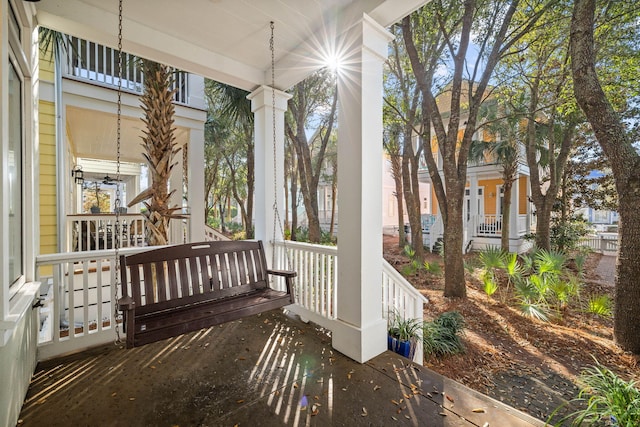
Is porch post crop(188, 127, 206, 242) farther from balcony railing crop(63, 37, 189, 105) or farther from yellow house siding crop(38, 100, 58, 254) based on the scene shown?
yellow house siding crop(38, 100, 58, 254)

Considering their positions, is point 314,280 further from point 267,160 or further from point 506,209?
point 506,209

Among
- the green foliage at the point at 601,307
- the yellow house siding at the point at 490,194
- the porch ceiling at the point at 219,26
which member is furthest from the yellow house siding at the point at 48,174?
the yellow house siding at the point at 490,194

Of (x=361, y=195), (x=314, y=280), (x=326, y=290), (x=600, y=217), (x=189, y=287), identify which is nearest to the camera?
(x=361, y=195)

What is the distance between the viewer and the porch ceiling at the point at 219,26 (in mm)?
2545

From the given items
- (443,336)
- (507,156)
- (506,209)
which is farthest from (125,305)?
(507,156)

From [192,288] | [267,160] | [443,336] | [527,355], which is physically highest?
[267,160]

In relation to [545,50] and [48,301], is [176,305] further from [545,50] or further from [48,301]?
[545,50]

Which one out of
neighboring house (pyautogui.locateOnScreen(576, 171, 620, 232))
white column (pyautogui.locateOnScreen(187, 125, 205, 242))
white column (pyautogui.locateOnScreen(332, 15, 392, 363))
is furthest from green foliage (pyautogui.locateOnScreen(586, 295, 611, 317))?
white column (pyautogui.locateOnScreen(187, 125, 205, 242))

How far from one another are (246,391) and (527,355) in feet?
12.6

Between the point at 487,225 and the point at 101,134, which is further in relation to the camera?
the point at 487,225

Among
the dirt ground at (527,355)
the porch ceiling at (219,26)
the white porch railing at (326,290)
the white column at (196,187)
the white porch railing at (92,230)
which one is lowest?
the dirt ground at (527,355)

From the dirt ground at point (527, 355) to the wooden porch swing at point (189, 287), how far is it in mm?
2430

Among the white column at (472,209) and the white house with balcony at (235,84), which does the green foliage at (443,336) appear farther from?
the white column at (472,209)

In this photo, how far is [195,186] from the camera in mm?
6207
